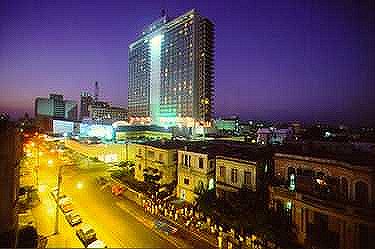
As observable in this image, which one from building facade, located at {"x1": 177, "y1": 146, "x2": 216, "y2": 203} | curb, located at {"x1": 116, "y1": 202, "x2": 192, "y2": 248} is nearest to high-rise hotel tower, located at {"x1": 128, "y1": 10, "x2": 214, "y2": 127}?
building facade, located at {"x1": 177, "y1": 146, "x2": 216, "y2": 203}

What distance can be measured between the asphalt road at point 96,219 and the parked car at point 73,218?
451mm

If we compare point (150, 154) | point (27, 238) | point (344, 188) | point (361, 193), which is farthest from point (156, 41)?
point (361, 193)

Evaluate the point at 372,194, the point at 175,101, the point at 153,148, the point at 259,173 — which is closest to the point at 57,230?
the point at 153,148

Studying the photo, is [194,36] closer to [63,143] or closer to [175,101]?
[175,101]

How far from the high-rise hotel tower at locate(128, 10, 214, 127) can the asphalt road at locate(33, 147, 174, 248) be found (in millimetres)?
83119

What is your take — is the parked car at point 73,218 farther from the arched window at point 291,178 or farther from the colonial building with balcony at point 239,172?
the arched window at point 291,178

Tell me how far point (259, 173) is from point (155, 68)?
421 ft

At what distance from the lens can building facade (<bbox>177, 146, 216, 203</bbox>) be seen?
1169 inches

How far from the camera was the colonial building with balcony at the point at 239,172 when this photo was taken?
24.5 metres

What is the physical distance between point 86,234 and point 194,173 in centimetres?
1332

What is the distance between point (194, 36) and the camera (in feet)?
400

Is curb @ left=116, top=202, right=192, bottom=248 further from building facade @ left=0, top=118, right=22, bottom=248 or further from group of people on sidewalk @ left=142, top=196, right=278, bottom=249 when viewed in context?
building facade @ left=0, top=118, right=22, bottom=248

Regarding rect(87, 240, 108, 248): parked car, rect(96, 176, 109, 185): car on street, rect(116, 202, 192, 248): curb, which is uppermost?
rect(96, 176, 109, 185): car on street

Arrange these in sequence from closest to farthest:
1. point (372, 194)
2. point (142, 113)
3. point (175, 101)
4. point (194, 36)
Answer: point (372, 194), point (194, 36), point (175, 101), point (142, 113)
